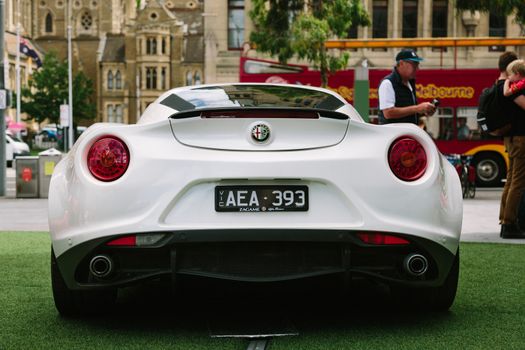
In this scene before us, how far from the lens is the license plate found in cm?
467

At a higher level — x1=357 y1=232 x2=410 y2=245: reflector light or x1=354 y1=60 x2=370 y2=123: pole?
x1=354 y1=60 x2=370 y2=123: pole

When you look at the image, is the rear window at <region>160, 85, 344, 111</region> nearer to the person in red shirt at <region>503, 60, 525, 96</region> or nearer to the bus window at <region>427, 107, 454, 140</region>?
the person in red shirt at <region>503, 60, 525, 96</region>

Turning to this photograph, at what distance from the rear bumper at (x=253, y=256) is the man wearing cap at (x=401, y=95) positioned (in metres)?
3.85

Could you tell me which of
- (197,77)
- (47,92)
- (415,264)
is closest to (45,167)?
(415,264)

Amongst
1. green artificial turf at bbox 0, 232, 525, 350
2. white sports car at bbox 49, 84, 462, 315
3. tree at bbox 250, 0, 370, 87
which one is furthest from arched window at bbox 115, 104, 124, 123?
white sports car at bbox 49, 84, 462, 315

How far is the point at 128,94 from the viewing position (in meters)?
122

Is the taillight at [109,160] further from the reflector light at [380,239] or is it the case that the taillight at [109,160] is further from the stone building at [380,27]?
the stone building at [380,27]

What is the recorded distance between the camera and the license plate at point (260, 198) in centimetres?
467

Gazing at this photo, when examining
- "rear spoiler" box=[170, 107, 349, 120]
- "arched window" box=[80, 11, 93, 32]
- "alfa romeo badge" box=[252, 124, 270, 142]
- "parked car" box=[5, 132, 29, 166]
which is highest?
"arched window" box=[80, 11, 93, 32]

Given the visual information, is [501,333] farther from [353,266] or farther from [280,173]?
[280,173]

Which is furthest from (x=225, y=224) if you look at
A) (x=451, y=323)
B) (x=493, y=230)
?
(x=493, y=230)

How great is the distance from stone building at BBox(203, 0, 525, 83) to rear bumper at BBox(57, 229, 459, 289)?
41.7m

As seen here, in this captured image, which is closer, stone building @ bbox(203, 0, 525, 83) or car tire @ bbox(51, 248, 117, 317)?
car tire @ bbox(51, 248, 117, 317)

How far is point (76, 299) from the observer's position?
525 cm
